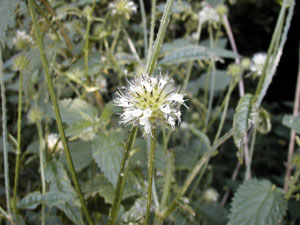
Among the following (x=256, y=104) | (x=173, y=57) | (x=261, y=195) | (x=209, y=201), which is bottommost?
(x=209, y=201)

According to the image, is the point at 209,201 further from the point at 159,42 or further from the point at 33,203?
the point at 159,42

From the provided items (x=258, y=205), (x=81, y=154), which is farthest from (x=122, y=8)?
(x=258, y=205)

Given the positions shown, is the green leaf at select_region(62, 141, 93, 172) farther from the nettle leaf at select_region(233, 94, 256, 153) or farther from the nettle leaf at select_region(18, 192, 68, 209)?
the nettle leaf at select_region(233, 94, 256, 153)

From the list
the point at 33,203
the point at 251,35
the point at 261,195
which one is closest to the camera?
the point at 33,203

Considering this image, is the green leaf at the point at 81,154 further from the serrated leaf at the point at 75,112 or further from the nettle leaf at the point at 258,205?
the nettle leaf at the point at 258,205

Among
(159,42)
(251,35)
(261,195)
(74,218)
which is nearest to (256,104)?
(261,195)

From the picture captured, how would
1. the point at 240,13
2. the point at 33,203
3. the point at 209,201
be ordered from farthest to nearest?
the point at 240,13 → the point at 209,201 → the point at 33,203

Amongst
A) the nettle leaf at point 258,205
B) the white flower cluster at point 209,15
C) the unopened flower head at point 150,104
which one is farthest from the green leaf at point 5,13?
the white flower cluster at point 209,15
